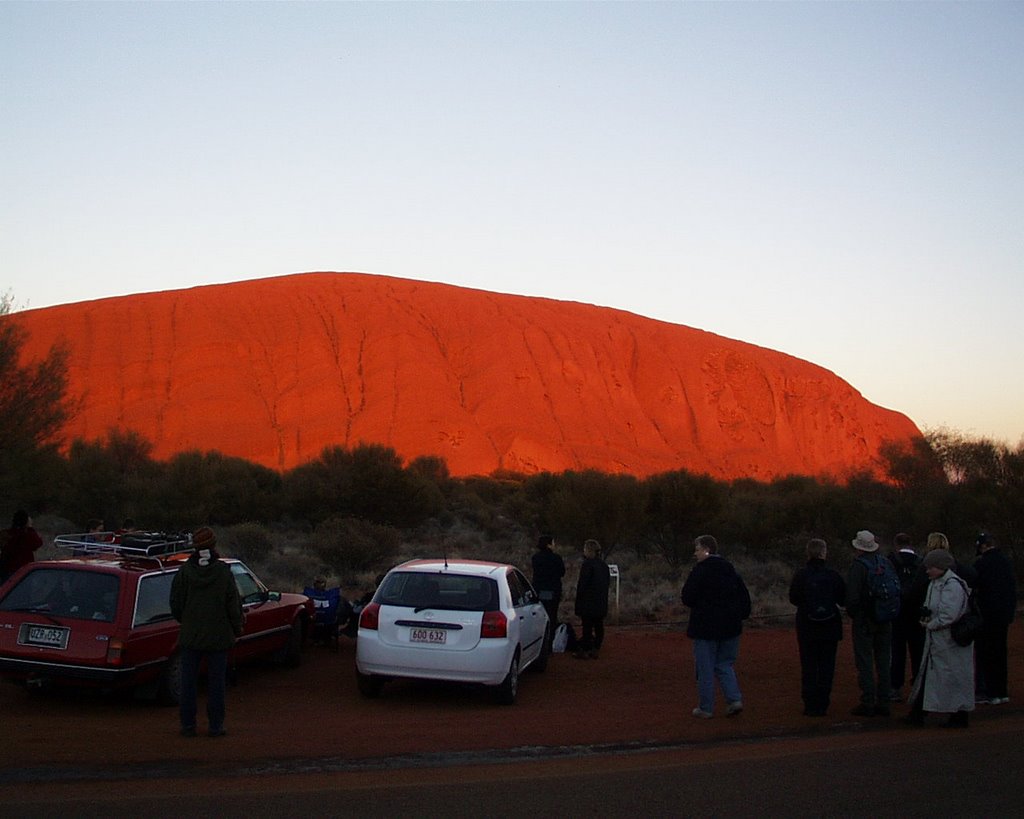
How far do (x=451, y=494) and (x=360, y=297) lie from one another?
32.8m

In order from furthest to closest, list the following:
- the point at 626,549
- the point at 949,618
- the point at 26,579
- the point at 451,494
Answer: the point at 451,494 → the point at 626,549 → the point at 26,579 → the point at 949,618

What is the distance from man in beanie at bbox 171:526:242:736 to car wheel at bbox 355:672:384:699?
2110 millimetres

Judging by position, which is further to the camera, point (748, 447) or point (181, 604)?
point (748, 447)

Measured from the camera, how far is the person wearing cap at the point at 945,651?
347 inches

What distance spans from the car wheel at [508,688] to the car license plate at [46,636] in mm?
4217

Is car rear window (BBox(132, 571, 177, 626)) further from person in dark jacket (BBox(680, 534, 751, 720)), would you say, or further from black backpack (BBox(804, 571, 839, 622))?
black backpack (BBox(804, 571, 839, 622))

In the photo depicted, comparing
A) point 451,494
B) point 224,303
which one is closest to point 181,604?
point 451,494

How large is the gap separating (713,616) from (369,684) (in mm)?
3753

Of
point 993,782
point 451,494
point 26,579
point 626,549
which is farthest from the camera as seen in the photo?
point 451,494

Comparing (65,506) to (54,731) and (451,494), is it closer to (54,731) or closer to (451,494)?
(451,494)

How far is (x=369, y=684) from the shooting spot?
10.4 metres

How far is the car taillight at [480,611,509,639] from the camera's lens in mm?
9969

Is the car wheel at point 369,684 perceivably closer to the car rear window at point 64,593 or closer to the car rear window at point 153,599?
the car rear window at point 153,599

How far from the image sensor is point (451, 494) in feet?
146
